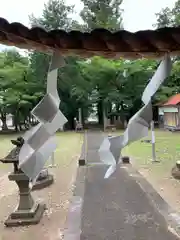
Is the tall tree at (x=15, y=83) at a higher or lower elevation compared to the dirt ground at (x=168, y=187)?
higher

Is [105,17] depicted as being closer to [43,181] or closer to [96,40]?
[96,40]

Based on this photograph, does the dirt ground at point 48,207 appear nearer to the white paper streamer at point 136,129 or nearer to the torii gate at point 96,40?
the white paper streamer at point 136,129

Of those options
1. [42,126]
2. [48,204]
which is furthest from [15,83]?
[42,126]

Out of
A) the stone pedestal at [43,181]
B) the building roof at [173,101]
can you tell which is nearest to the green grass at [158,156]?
the stone pedestal at [43,181]

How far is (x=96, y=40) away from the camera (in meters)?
0.94

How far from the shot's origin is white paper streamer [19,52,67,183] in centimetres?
114

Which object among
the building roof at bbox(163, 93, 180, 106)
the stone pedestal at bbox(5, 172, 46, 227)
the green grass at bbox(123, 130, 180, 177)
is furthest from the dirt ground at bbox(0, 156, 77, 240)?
the building roof at bbox(163, 93, 180, 106)

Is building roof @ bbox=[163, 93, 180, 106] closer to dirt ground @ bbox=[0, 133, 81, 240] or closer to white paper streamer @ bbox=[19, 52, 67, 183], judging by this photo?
dirt ground @ bbox=[0, 133, 81, 240]

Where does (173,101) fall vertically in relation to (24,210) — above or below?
above

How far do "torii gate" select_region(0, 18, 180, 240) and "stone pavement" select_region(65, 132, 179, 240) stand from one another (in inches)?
128

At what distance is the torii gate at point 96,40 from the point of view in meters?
0.91

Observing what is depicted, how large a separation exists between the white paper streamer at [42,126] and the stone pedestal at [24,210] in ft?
10.8

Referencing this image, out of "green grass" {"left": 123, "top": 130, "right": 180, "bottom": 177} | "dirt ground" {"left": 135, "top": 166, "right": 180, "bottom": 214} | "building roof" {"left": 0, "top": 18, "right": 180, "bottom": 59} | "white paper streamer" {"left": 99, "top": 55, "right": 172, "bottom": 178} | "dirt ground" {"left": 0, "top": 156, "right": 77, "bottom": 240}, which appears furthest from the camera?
Answer: "green grass" {"left": 123, "top": 130, "right": 180, "bottom": 177}

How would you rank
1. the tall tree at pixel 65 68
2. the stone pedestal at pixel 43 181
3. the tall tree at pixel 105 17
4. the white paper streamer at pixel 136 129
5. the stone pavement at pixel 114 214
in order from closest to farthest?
1. the white paper streamer at pixel 136 129
2. the tall tree at pixel 105 17
3. the stone pavement at pixel 114 214
4. the stone pedestal at pixel 43 181
5. the tall tree at pixel 65 68
